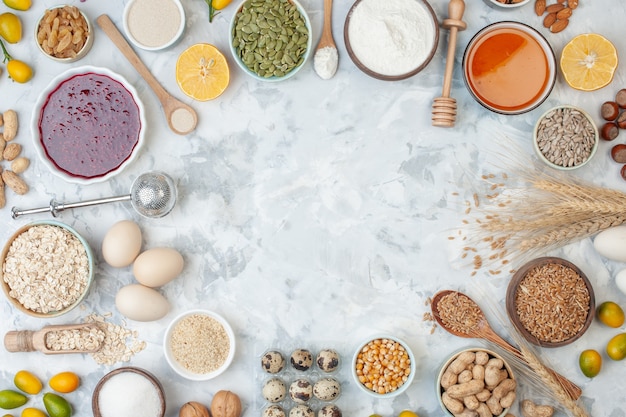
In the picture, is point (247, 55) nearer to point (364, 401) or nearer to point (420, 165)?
point (420, 165)

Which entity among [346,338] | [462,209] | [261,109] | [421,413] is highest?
[261,109]

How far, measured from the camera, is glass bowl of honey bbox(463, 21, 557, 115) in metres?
1.91

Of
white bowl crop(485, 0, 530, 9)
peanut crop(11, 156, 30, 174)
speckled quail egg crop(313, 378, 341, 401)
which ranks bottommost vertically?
speckled quail egg crop(313, 378, 341, 401)

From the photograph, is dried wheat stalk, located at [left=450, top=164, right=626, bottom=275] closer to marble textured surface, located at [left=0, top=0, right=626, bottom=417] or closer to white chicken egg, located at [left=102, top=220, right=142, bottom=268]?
marble textured surface, located at [left=0, top=0, right=626, bottom=417]

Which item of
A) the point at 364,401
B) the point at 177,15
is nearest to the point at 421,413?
the point at 364,401

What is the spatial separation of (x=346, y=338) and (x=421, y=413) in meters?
0.33

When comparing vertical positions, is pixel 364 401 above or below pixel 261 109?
below

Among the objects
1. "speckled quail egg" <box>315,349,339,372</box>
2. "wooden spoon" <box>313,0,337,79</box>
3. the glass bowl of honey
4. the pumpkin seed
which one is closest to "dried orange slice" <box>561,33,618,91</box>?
the glass bowl of honey

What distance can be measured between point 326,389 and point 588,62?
1.29 metres

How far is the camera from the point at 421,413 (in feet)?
6.37

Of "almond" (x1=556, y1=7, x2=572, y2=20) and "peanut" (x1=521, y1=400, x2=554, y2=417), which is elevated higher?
"almond" (x1=556, y1=7, x2=572, y2=20)

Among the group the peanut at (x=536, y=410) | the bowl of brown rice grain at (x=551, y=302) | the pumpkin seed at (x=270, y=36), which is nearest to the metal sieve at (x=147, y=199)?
the pumpkin seed at (x=270, y=36)

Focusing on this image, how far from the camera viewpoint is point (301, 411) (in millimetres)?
1850

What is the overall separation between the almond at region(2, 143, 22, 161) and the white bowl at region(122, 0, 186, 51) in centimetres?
50
